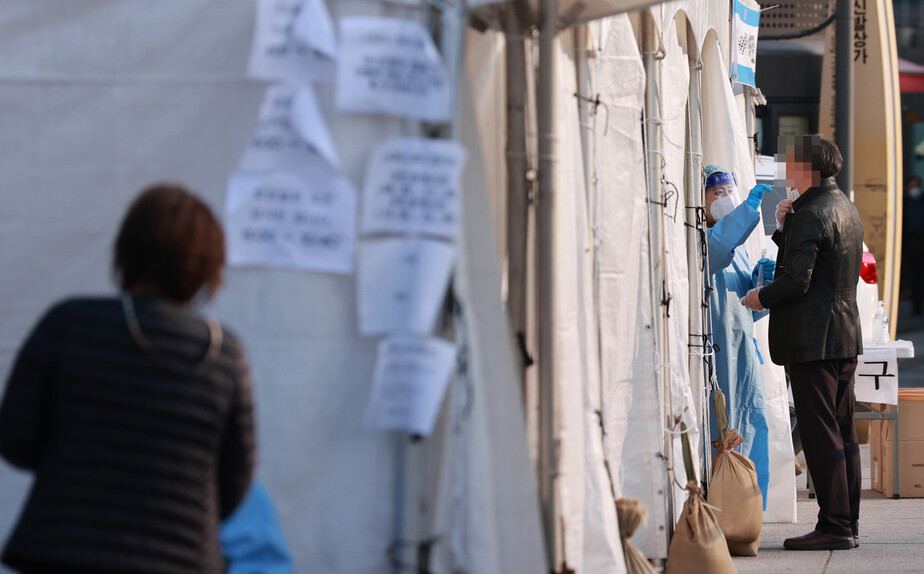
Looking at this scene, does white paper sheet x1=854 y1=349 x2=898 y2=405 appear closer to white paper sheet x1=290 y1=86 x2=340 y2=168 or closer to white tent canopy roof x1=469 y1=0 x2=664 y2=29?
white tent canopy roof x1=469 y1=0 x2=664 y2=29

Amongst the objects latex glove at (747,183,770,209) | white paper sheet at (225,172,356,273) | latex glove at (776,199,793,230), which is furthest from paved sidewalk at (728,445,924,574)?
white paper sheet at (225,172,356,273)

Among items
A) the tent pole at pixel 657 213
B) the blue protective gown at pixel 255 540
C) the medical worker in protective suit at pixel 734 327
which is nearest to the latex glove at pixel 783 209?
the medical worker in protective suit at pixel 734 327

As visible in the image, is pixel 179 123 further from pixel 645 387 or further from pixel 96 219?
pixel 645 387

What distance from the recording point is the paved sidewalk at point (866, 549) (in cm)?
504

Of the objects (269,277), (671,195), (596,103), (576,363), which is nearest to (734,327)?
(671,195)

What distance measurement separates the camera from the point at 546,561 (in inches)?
124

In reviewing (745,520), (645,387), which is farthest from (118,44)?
(745,520)

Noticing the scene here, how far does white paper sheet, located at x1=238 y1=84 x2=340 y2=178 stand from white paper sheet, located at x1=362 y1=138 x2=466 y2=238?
4.9 inches

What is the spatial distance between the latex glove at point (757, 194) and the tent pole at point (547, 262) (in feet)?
8.76

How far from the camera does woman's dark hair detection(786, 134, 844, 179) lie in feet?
17.0

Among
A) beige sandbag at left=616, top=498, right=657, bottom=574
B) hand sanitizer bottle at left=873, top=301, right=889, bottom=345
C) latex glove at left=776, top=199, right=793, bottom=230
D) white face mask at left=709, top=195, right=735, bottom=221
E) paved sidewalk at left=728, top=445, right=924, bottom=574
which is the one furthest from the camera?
hand sanitizer bottle at left=873, top=301, right=889, bottom=345

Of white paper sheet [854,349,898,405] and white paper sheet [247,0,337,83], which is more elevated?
white paper sheet [247,0,337,83]

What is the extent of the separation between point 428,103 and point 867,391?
195 inches

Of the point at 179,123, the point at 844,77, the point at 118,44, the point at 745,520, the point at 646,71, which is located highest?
the point at 844,77
